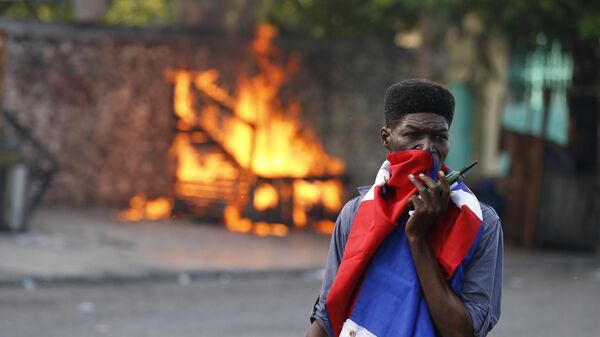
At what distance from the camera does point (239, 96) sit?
17953 mm

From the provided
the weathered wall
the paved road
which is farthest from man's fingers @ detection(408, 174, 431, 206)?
the weathered wall

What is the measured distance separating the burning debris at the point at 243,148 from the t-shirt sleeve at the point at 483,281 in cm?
1400

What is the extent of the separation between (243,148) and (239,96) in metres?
0.80

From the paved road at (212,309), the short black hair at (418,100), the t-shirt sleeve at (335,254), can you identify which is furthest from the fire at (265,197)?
the short black hair at (418,100)

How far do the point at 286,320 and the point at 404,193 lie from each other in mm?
6709

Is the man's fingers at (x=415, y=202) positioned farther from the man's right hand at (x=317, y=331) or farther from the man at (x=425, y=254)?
the man's right hand at (x=317, y=331)

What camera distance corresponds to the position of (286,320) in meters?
9.81

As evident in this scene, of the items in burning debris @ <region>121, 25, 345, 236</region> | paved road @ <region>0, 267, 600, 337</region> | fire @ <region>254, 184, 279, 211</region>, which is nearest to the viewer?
paved road @ <region>0, 267, 600, 337</region>

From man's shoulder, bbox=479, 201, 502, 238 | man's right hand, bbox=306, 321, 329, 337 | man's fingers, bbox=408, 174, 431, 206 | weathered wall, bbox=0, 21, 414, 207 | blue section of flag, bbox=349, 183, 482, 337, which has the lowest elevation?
weathered wall, bbox=0, 21, 414, 207

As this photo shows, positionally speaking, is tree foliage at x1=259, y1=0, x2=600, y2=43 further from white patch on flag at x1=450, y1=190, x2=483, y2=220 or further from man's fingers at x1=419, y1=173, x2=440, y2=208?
man's fingers at x1=419, y1=173, x2=440, y2=208

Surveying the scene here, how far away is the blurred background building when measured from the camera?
16.1 meters

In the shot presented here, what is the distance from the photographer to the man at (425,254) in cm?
312

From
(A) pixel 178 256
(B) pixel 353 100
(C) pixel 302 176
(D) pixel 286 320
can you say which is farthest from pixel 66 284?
(B) pixel 353 100

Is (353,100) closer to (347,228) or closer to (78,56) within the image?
(78,56)
